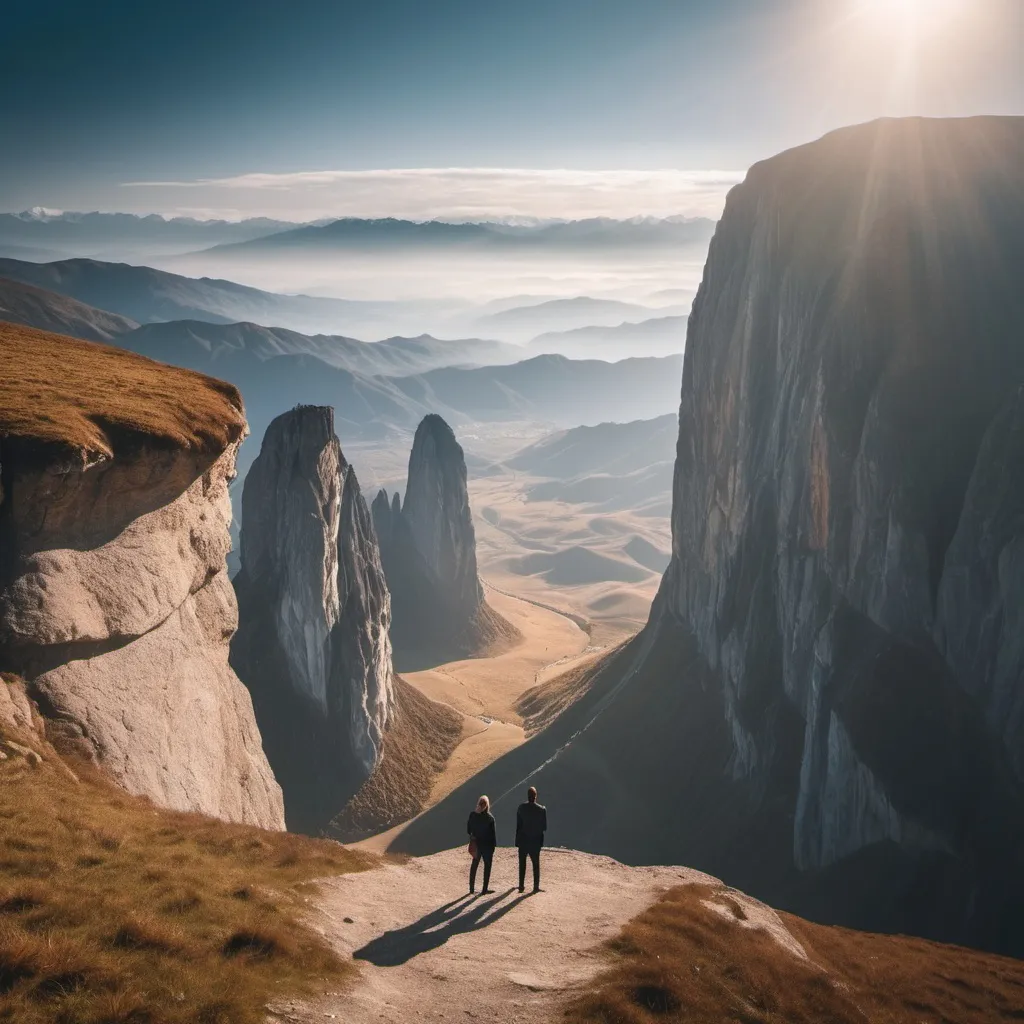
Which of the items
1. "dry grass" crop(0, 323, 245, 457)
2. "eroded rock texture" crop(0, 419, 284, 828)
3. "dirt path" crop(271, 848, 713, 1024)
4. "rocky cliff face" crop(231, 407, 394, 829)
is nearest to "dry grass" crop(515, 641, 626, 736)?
"rocky cliff face" crop(231, 407, 394, 829)

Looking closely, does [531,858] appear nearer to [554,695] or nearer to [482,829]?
[482,829]

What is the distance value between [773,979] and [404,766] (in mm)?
60114

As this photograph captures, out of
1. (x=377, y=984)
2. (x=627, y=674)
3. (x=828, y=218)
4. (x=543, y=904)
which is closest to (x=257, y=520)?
(x=627, y=674)

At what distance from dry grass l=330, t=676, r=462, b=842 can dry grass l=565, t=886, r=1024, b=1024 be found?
45028 millimetres

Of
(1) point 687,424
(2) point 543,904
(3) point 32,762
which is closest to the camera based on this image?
(3) point 32,762

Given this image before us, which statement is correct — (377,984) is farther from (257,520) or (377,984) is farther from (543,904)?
(257,520)

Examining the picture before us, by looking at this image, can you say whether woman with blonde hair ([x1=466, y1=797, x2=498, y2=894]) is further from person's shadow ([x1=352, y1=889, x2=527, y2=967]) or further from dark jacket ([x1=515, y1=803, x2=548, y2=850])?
→ person's shadow ([x1=352, y1=889, x2=527, y2=967])

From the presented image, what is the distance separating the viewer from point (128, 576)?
2748 cm

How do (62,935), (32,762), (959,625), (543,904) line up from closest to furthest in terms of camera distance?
1. (62,935)
2. (32,762)
3. (543,904)
4. (959,625)

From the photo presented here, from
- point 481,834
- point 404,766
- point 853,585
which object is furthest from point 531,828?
point 404,766

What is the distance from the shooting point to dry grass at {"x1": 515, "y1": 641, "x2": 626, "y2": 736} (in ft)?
304

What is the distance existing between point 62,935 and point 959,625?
44.3 m

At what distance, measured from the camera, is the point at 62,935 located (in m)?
14.1

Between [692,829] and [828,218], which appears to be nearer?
[692,829]
